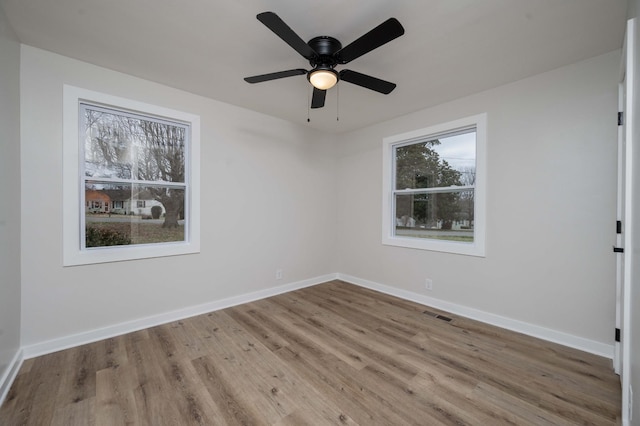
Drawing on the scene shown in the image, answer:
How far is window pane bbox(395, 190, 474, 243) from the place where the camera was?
3.21m

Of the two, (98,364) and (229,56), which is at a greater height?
(229,56)

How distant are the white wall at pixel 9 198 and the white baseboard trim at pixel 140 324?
0.20 m

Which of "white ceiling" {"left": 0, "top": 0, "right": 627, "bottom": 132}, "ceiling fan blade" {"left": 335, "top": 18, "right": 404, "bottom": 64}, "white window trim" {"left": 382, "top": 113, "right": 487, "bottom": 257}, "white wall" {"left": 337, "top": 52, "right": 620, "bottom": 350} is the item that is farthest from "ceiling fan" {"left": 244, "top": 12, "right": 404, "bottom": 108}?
"white wall" {"left": 337, "top": 52, "right": 620, "bottom": 350}

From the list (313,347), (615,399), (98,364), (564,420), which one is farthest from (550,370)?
(98,364)

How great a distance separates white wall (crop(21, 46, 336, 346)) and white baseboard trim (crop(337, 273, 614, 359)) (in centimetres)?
149

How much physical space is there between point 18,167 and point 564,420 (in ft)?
14.2

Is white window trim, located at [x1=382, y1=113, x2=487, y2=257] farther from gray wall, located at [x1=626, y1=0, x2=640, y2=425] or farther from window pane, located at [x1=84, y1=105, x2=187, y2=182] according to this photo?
window pane, located at [x1=84, y1=105, x2=187, y2=182]

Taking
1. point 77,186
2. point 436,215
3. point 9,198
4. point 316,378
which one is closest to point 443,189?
point 436,215

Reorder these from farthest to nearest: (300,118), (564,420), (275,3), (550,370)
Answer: (300,118)
(550,370)
(275,3)
(564,420)

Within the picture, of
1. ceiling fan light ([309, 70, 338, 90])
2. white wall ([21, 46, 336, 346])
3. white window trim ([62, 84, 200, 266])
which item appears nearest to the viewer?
ceiling fan light ([309, 70, 338, 90])

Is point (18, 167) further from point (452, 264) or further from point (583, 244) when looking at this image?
point (583, 244)

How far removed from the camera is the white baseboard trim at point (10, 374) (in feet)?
5.75

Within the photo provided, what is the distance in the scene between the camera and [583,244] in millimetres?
2387

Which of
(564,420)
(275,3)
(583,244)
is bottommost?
(564,420)
